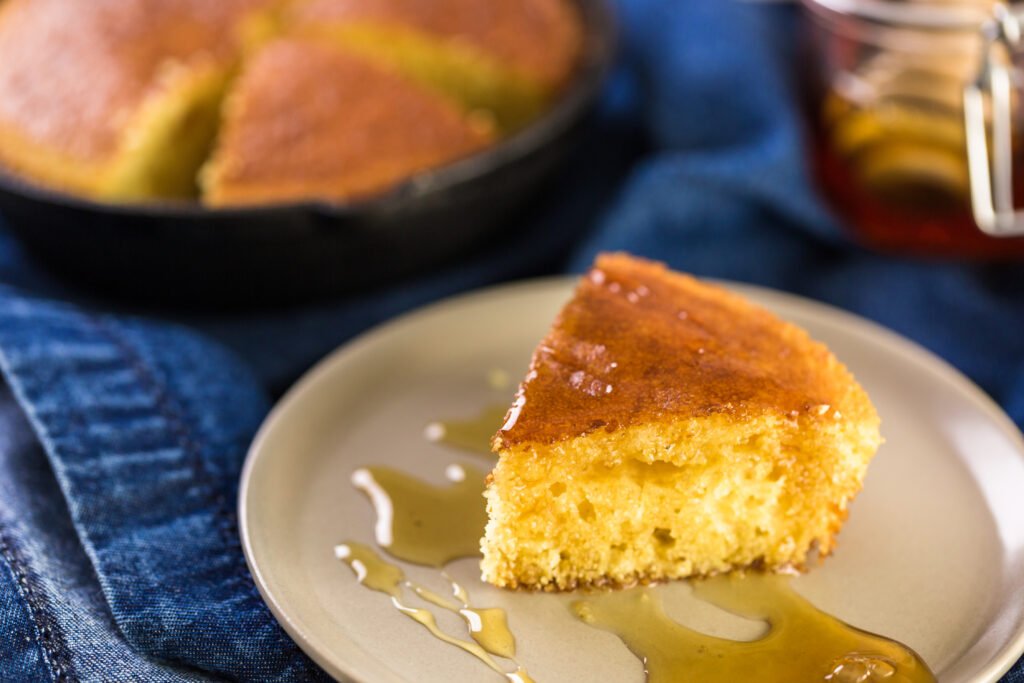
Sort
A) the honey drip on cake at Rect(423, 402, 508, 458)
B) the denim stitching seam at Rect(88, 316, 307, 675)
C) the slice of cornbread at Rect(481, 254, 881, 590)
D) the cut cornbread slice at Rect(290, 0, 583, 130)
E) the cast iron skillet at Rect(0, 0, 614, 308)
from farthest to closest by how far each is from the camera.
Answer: the cut cornbread slice at Rect(290, 0, 583, 130)
the cast iron skillet at Rect(0, 0, 614, 308)
the honey drip on cake at Rect(423, 402, 508, 458)
the denim stitching seam at Rect(88, 316, 307, 675)
the slice of cornbread at Rect(481, 254, 881, 590)

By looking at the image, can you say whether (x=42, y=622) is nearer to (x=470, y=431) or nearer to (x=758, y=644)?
(x=470, y=431)

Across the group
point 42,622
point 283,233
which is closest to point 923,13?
point 283,233

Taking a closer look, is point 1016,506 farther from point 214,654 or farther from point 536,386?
point 214,654

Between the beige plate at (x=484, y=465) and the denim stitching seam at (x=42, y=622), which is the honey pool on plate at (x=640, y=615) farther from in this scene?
→ the denim stitching seam at (x=42, y=622)

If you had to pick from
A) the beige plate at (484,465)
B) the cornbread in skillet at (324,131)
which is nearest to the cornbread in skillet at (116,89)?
the cornbread in skillet at (324,131)

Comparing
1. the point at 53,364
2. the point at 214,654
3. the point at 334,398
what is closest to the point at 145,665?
the point at 214,654

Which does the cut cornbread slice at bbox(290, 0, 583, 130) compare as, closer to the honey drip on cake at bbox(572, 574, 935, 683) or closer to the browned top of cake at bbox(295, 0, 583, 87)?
the browned top of cake at bbox(295, 0, 583, 87)

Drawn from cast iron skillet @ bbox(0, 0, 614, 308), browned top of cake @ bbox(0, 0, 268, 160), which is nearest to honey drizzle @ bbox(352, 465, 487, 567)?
cast iron skillet @ bbox(0, 0, 614, 308)
